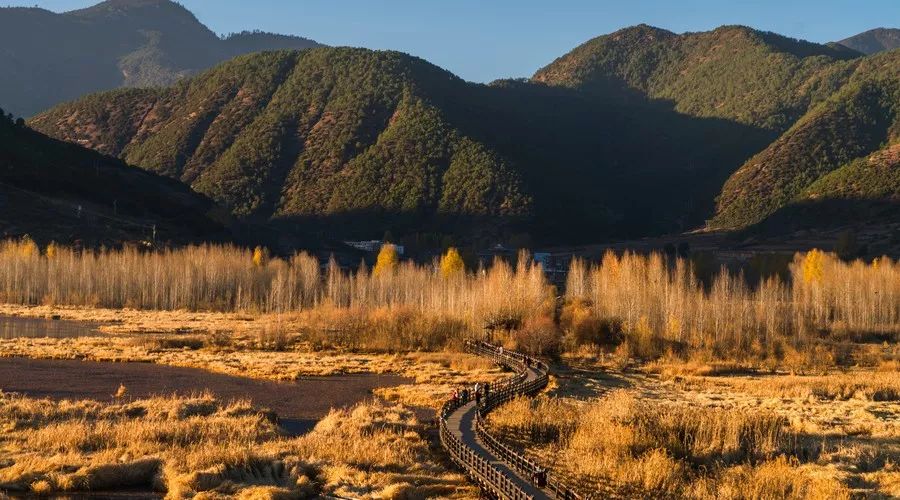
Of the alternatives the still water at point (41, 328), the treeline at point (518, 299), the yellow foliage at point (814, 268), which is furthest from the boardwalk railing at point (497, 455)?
the yellow foliage at point (814, 268)

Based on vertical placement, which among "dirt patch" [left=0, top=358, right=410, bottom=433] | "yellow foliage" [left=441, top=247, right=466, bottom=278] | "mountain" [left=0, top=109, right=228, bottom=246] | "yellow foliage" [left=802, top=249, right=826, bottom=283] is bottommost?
"dirt patch" [left=0, top=358, right=410, bottom=433]

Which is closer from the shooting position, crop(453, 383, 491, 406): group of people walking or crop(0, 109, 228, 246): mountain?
crop(453, 383, 491, 406): group of people walking

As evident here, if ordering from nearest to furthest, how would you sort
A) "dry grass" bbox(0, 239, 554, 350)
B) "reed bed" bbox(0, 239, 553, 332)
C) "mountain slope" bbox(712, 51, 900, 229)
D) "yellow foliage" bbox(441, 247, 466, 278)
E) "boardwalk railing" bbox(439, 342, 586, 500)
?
"boardwalk railing" bbox(439, 342, 586, 500), "dry grass" bbox(0, 239, 554, 350), "reed bed" bbox(0, 239, 553, 332), "yellow foliage" bbox(441, 247, 466, 278), "mountain slope" bbox(712, 51, 900, 229)

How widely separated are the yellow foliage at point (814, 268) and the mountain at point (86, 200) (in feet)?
288

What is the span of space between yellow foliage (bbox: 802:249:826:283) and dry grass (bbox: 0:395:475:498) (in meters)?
72.0

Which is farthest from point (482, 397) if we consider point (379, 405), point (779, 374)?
point (779, 374)

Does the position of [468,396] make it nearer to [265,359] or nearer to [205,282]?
[265,359]

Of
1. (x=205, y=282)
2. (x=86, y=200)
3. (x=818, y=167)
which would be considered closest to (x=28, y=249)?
(x=205, y=282)

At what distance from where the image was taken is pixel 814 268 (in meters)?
101

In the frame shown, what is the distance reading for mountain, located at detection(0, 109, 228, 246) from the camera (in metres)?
133

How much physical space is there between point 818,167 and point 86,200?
131152mm

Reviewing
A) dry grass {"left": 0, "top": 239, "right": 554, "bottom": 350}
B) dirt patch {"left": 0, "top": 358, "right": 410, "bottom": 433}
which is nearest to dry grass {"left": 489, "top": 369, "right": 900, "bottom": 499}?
dirt patch {"left": 0, "top": 358, "right": 410, "bottom": 433}

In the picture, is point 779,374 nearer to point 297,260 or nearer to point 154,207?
point 297,260

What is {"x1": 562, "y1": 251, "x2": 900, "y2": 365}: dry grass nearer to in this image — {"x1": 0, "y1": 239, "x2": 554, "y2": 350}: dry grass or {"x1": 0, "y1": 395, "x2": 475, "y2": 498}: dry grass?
{"x1": 0, "y1": 239, "x2": 554, "y2": 350}: dry grass
